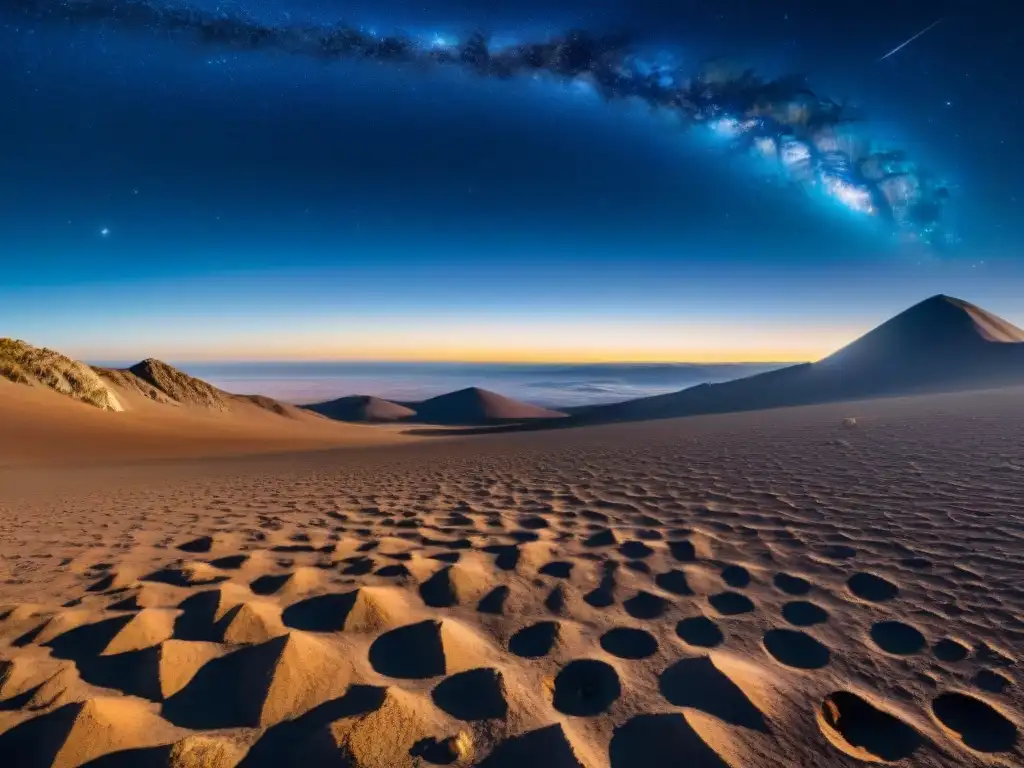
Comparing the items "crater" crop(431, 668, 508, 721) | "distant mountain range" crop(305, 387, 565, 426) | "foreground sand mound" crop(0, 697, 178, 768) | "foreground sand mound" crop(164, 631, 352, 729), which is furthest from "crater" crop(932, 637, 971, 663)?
"distant mountain range" crop(305, 387, 565, 426)

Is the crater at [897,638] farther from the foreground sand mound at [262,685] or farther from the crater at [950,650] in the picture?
the foreground sand mound at [262,685]

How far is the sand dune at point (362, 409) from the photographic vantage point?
58.8 metres

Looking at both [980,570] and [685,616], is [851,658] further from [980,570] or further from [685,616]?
[980,570]

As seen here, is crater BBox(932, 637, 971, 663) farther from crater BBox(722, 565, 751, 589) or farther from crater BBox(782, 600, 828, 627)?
crater BBox(722, 565, 751, 589)

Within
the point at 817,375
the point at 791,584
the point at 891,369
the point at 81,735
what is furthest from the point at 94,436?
the point at 891,369

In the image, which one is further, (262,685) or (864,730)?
(262,685)

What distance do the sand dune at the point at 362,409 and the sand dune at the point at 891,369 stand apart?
30915 mm

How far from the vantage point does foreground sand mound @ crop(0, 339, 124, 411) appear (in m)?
21.3

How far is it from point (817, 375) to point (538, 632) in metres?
33.8

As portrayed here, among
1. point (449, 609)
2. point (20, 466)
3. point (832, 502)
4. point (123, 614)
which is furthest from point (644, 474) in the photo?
point (20, 466)

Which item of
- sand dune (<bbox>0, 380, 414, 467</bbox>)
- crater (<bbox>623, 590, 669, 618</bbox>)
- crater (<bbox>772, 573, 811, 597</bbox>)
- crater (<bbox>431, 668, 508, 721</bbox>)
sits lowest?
sand dune (<bbox>0, 380, 414, 467</bbox>)

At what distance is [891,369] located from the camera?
29.3 meters

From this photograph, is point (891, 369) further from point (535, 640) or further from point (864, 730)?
point (535, 640)

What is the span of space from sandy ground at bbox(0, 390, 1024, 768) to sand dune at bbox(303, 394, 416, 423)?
54.0m
